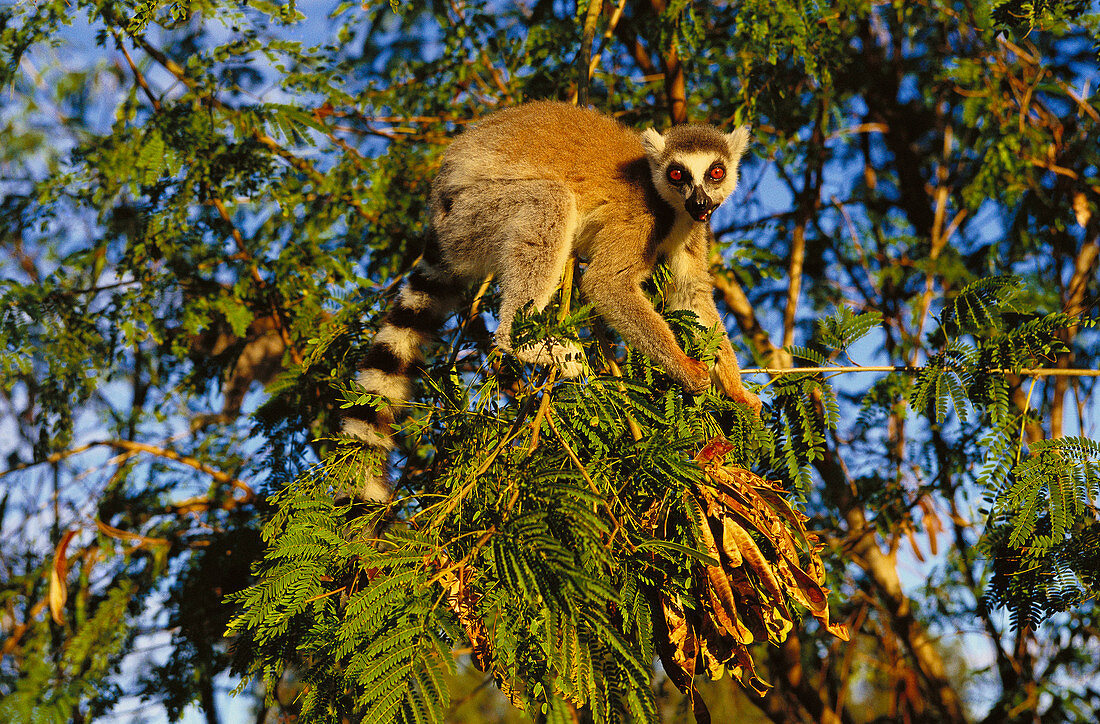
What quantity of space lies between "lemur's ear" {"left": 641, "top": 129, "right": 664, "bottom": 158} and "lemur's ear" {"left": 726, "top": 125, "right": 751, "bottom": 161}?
46cm

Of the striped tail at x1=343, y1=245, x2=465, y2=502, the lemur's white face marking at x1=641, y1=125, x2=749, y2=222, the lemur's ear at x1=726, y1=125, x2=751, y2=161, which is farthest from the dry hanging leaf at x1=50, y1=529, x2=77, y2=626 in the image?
the lemur's ear at x1=726, y1=125, x2=751, y2=161

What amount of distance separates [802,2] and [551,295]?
233cm

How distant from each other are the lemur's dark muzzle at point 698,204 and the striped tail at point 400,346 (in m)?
1.44

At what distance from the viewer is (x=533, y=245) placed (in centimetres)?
429

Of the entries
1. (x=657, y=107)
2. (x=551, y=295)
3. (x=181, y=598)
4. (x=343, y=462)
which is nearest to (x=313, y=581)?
(x=343, y=462)

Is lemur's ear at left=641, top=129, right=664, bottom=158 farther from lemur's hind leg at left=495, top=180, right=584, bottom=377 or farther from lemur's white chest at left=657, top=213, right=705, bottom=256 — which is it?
lemur's hind leg at left=495, top=180, right=584, bottom=377

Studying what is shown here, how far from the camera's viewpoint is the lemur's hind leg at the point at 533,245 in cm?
414

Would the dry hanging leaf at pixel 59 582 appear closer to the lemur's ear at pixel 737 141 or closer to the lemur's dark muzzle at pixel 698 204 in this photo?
the lemur's dark muzzle at pixel 698 204

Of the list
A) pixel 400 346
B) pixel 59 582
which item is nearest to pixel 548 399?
pixel 400 346

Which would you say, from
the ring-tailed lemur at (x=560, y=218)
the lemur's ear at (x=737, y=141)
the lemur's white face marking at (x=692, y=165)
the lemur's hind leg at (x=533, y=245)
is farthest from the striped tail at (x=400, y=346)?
the lemur's ear at (x=737, y=141)

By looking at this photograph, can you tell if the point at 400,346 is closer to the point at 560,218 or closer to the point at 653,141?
the point at 560,218

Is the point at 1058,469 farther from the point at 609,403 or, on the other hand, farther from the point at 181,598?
the point at 181,598

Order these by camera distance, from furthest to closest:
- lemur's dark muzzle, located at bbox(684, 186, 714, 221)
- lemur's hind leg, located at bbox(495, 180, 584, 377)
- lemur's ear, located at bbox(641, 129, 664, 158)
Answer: lemur's ear, located at bbox(641, 129, 664, 158), lemur's dark muzzle, located at bbox(684, 186, 714, 221), lemur's hind leg, located at bbox(495, 180, 584, 377)

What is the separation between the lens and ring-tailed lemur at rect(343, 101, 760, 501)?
13.9 ft
